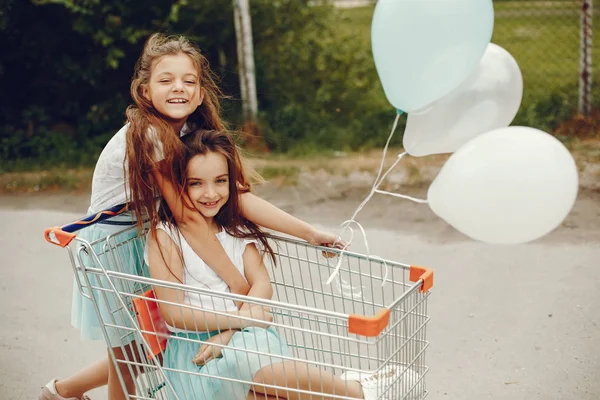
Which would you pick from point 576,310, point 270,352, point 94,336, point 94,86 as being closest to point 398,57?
point 270,352

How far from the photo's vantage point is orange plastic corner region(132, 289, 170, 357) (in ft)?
8.99

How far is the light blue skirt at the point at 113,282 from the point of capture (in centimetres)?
291

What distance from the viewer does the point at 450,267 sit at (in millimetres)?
5086

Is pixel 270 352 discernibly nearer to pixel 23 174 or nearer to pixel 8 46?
pixel 23 174

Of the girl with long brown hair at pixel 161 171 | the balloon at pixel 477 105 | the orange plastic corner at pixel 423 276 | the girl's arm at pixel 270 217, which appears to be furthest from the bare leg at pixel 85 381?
the balloon at pixel 477 105

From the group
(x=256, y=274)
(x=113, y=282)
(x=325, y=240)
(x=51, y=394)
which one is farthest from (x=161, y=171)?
(x=51, y=394)

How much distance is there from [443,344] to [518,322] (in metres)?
0.51

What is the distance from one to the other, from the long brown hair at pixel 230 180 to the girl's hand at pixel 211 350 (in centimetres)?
47

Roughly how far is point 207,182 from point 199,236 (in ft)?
0.71

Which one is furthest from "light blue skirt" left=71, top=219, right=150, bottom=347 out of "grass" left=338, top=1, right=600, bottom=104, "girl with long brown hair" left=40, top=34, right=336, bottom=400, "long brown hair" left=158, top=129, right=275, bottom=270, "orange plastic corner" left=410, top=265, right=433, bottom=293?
"grass" left=338, top=1, right=600, bottom=104

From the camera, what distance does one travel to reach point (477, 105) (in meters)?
2.75

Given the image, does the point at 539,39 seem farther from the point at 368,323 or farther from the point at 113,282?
the point at 368,323

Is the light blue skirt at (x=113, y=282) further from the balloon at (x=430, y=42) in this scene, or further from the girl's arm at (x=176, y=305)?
the balloon at (x=430, y=42)

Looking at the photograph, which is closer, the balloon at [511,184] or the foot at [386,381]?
the balloon at [511,184]
